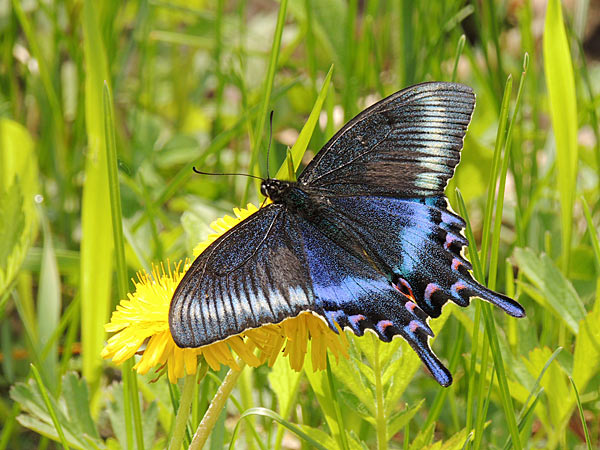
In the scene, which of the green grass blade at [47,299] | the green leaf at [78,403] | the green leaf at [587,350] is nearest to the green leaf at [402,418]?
the green leaf at [587,350]

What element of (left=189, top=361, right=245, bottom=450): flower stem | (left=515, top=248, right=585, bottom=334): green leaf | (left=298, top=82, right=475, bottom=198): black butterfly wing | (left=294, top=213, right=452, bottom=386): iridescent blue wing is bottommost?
(left=189, top=361, right=245, bottom=450): flower stem

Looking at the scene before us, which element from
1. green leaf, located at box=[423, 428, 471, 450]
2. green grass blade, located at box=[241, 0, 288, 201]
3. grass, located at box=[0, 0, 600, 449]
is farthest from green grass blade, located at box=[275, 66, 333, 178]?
green leaf, located at box=[423, 428, 471, 450]

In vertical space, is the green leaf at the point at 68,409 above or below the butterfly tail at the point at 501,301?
below

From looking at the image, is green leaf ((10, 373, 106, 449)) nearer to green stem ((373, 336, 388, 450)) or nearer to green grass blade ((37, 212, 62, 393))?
green grass blade ((37, 212, 62, 393))

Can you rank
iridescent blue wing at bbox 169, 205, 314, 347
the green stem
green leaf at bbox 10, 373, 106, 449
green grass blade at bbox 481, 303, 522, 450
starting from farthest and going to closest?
1. green leaf at bbox 10, 373, 106, 449
2. the green stem
3. green grass blade at bbox 481, 303, 522, 450
4. iridescent blue wing at bbox 169, 205, 314, 347

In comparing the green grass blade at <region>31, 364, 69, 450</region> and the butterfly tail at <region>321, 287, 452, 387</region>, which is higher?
the butterfly tail at <region>321, 287, 452, 387</region>

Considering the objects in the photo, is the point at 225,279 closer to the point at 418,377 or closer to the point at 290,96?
the point at 418,377

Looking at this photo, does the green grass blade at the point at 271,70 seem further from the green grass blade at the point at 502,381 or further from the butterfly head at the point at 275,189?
the green grass blade at the point at 502,381

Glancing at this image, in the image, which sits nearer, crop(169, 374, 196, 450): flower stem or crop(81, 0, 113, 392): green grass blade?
crop(169, 374, 196, 450): flower stem
